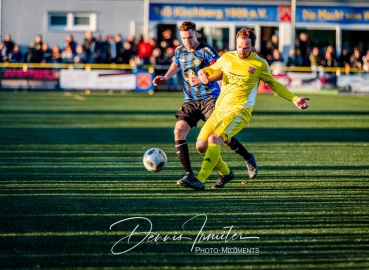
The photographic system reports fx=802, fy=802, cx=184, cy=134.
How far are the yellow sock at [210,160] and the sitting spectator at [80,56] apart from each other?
21.5m

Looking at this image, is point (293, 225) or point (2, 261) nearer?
point (2, 261)

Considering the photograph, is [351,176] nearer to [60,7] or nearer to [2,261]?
[2,261]

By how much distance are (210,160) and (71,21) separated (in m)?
27.5

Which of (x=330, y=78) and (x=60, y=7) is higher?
(x=60, y=7)

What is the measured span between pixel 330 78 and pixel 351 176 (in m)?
20.2

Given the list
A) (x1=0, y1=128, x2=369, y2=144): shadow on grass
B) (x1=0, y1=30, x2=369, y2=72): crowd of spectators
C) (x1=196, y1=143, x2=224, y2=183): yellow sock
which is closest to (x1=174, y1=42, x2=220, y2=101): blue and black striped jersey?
(x1=196, y1=143, x2=224, y2=183): yellow sock

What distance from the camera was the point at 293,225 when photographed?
7.05 metres

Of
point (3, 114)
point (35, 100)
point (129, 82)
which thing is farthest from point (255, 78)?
point (129, 82)

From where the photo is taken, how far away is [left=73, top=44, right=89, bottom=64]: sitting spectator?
29.8 meters

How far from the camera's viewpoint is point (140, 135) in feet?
51.0

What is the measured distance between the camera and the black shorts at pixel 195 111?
31.2ft

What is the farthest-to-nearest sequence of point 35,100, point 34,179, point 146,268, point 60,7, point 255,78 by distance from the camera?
point 60,7 → point 35,100 → point 34,179 → point 255,78 → point 146,268

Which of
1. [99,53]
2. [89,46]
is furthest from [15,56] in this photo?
[99,53]

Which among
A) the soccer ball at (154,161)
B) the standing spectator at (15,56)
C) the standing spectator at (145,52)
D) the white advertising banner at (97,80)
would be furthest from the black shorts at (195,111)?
the standing spectator at (15,56)
